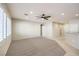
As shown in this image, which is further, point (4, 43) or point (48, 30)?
point (48, 30)

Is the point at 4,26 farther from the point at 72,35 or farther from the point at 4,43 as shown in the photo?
the point at 72,35

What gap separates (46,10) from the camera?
203 centimetres

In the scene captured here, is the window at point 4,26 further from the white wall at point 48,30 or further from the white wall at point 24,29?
the white wall at point 48,30

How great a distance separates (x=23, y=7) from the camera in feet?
6.59

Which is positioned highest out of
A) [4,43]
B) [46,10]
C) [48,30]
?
[46,10]

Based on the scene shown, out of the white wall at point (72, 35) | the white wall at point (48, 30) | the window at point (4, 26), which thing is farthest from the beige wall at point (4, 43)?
the white wall at point (72, 35)

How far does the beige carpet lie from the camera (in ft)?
6.69

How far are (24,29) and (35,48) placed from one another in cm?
43

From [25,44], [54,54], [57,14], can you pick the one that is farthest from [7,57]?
[57,14]

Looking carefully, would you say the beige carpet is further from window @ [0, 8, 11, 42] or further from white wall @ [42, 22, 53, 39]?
window @ [0, 8, 11, 42]

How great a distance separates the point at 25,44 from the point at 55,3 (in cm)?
96

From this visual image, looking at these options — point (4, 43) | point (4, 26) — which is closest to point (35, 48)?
point (4, 43)

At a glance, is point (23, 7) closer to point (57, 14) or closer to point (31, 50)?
point (57, 14)

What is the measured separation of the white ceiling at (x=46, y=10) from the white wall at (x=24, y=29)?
0.11 m
